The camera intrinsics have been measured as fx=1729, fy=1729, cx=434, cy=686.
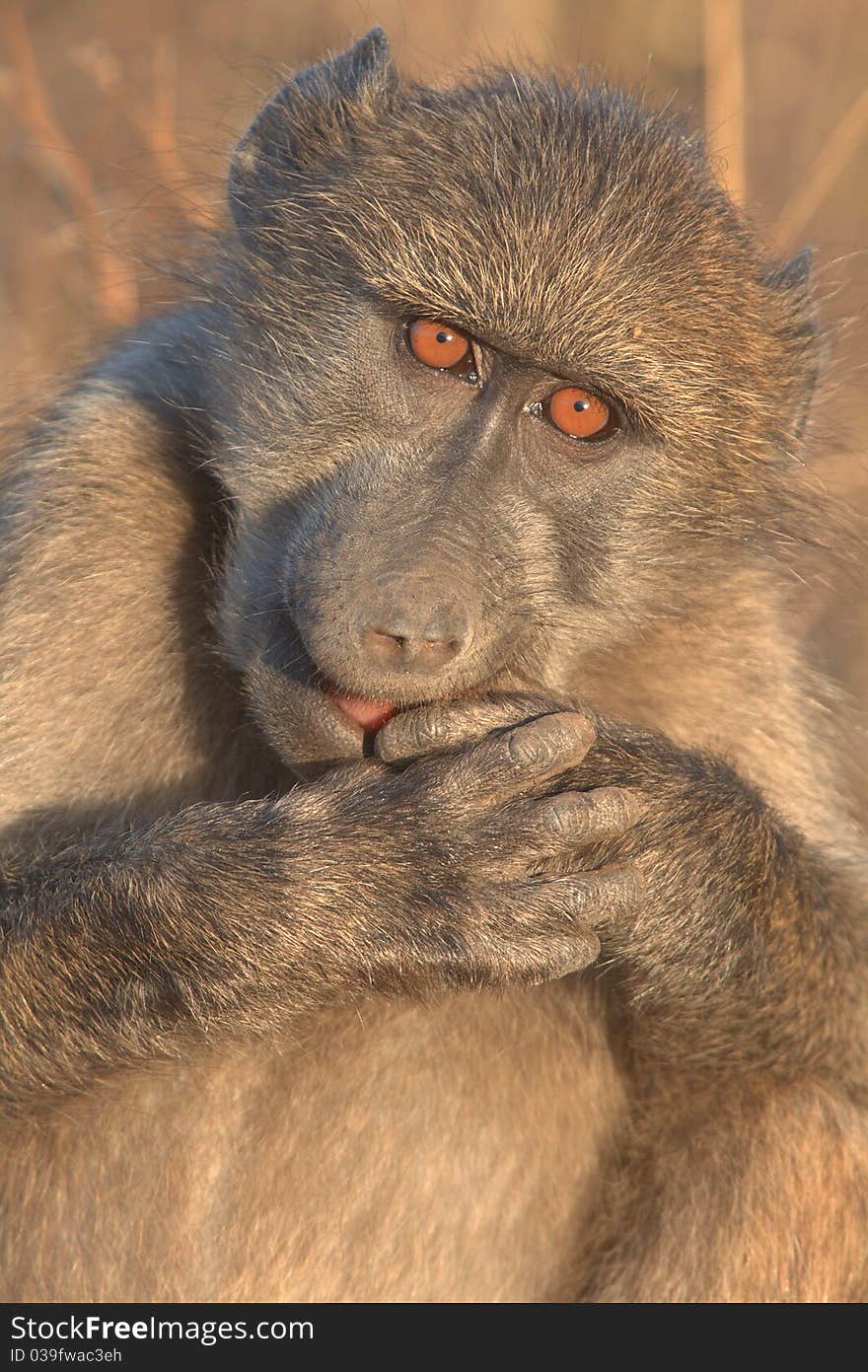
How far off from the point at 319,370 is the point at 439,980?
38.4 inches

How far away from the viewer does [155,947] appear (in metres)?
2.55

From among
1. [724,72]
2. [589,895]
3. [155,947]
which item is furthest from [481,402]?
[724,72]

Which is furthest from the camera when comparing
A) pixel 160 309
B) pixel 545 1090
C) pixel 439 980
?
pixel 160 309

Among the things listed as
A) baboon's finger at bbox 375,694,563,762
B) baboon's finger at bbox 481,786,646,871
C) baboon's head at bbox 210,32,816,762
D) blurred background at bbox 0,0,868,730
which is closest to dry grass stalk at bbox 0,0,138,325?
blurred background at bbox 0,0,868,730

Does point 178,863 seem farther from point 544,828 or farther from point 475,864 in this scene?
point 544,828

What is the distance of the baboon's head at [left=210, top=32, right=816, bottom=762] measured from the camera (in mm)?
2455

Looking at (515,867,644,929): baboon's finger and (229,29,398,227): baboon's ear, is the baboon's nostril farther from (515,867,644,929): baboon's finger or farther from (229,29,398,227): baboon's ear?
(229,29,398,227): baboon's ear

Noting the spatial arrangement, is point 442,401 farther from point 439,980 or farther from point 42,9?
point 42,9

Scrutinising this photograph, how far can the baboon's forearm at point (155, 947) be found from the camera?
2521mm

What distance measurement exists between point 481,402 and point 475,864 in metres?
0.70

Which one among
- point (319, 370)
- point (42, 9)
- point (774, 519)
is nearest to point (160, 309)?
point (319, 370)

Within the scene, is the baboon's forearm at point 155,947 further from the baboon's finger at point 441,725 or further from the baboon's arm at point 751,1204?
the baboon's arm at point 751,1204

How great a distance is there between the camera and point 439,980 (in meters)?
2.52

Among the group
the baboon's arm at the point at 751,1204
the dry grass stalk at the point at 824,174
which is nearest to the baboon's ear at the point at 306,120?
the baboon's arm at the point at 751,1204
